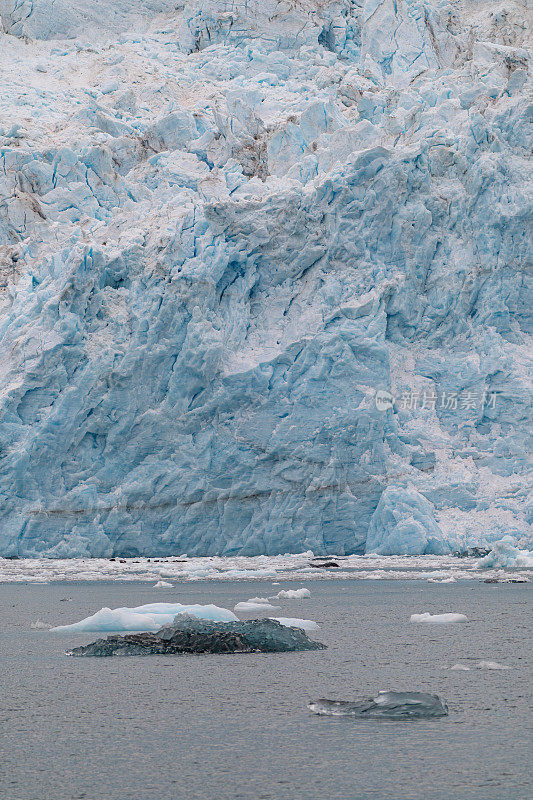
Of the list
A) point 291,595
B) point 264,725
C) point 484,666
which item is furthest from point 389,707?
point 291,595

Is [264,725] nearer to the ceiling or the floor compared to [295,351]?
nearer to the floor

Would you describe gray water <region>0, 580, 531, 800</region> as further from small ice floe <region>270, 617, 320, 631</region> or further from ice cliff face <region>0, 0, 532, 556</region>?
ice cliff face <region>0, 0, 532, 556</region>

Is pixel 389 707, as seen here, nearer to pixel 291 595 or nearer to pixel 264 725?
pixel 264 725

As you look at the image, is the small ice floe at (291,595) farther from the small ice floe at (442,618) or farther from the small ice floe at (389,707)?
the small ice floe at (389,707)

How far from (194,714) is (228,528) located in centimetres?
1702

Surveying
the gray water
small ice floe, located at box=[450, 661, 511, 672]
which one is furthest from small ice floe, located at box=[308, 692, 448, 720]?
small ice floe, located at box=[450, 661, 511, 672]

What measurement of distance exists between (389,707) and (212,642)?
2254 mm

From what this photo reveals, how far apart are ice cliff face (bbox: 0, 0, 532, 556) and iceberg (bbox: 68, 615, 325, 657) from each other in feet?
44.7

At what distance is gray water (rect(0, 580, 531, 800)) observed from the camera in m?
2.62

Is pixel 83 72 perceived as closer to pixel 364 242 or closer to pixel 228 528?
pixel 364 242

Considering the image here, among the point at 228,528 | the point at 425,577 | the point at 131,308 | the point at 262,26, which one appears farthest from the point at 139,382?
the point at 262,26

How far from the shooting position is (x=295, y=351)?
20.5 m

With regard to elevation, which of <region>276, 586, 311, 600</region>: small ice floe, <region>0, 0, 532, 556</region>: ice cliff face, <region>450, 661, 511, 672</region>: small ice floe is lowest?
<region>276, 586, 311, 600</region>: small ice floe

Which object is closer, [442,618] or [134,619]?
[134,619]
